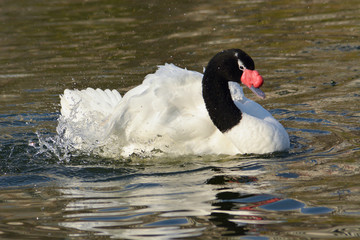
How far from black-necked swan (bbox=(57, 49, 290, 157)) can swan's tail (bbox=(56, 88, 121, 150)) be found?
196mm

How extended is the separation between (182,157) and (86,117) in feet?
5.17

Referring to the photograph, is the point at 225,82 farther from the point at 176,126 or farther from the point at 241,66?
the point at 176,126

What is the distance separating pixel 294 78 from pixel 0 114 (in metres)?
4.34

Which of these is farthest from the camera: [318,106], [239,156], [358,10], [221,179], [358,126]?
[358,10]

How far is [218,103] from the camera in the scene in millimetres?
7199

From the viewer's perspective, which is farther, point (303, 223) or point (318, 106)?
point (318, 106)

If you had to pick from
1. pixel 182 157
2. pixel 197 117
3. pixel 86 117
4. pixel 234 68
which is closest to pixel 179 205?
pixel 182 157

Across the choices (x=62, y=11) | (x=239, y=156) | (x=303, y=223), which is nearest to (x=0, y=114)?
(x=239, y=156)

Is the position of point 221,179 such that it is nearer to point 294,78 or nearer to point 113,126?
point 113,126

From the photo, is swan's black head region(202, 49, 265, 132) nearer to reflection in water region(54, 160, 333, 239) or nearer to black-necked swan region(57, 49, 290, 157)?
black-necked swan region(57, 49, 290, 157)

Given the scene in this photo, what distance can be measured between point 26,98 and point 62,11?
679 centimetres

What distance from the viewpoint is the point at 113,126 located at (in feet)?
24.9

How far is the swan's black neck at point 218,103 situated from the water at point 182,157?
1.34 feet

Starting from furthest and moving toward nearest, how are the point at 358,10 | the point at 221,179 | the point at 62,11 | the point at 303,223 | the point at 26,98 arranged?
the point at 62,11
the point at 358,10
the point at 26,98
the point at 221,179
the point at 303,223
